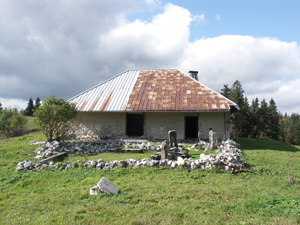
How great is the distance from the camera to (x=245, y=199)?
18.0 feet

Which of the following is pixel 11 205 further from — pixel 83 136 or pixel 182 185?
pixel 83 136

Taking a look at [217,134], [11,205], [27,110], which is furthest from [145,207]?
[27,110]

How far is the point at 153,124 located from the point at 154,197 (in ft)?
32.8

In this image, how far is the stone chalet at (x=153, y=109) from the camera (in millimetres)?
14977

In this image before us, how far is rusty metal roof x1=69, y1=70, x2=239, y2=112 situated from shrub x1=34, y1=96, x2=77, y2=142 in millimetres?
→ 2415

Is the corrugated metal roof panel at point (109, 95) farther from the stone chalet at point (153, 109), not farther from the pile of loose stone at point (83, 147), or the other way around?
the pile of loose stone at point (83, 147)

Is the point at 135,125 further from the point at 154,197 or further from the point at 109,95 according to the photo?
the point at 154,197

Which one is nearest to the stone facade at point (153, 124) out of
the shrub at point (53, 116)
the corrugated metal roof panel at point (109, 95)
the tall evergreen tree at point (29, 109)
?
the corrugated metal roof panel at point (109, 95)

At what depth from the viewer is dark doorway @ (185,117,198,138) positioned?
17.1 m

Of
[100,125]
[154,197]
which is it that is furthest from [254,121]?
[154,197]

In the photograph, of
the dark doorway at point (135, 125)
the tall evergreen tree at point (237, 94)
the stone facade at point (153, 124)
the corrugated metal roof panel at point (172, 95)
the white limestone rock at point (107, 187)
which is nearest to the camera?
the white limestone rock at point (107, 187)

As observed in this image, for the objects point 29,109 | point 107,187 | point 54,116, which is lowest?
point 107,187

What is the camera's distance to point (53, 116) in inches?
527

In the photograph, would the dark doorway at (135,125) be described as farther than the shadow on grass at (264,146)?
Yes
